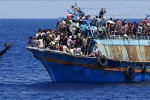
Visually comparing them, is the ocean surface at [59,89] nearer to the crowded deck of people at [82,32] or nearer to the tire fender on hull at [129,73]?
the tire fender on hull at [129,73]

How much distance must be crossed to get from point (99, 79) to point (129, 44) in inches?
166

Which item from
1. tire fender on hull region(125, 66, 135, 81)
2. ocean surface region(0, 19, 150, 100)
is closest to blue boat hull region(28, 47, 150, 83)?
tire fender on hull region(125, 66, 135, 81)

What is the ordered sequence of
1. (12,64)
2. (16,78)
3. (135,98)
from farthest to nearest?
(12,64) < (16,78) < (135,98)

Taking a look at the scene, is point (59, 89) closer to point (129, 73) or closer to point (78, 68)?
point (78, 68)

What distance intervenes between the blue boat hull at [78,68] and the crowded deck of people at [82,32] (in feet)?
2.02

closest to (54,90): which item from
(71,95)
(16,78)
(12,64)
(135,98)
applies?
(71,95)

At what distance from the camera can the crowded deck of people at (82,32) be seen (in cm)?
5569

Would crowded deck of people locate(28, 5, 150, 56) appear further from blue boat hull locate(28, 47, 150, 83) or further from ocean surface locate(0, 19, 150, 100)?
ocean surface locate(0, 19, 150, 100)

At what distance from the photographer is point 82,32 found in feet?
189

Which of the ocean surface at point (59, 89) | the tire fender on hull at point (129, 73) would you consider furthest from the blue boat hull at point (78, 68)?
the ocean surface at point (59, 89)

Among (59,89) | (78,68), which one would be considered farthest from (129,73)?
(59,89)

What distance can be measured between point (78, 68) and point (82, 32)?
3219 millimetres

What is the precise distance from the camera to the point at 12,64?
76812 millimetres

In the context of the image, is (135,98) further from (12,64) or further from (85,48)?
(12,64)
